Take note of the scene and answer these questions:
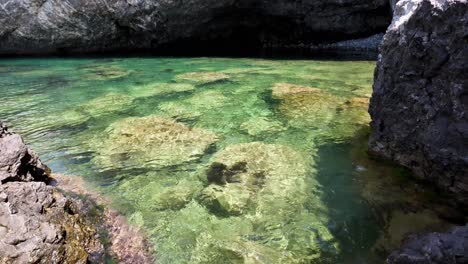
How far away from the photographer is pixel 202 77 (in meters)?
9.87

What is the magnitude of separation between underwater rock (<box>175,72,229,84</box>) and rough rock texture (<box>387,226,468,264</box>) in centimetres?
713

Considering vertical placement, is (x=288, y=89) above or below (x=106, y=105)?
above

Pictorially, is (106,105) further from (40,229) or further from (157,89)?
(40,229)

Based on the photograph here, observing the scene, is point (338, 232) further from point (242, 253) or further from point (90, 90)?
point (90, 90)

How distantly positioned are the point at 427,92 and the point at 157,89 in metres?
6.18

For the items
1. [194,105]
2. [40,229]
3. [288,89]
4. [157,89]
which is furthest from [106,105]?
[40,229]

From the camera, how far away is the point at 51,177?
426cm

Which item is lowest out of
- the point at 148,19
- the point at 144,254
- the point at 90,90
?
the point at 144,254

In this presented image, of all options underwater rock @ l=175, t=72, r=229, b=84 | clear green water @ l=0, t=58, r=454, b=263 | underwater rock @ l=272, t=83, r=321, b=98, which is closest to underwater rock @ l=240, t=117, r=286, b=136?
clear green water @ l=0, t=58, r=454, b=263

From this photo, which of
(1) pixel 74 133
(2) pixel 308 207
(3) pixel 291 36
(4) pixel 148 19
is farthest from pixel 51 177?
(3) pixel 291 36

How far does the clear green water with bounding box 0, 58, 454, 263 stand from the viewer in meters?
3.14

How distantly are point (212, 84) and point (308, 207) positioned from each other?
5.77m

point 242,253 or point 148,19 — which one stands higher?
point 148,19

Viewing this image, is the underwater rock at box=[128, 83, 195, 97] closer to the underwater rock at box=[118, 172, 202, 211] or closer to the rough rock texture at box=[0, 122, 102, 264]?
the underwater rock at box=[118, 172, 202, 211]
